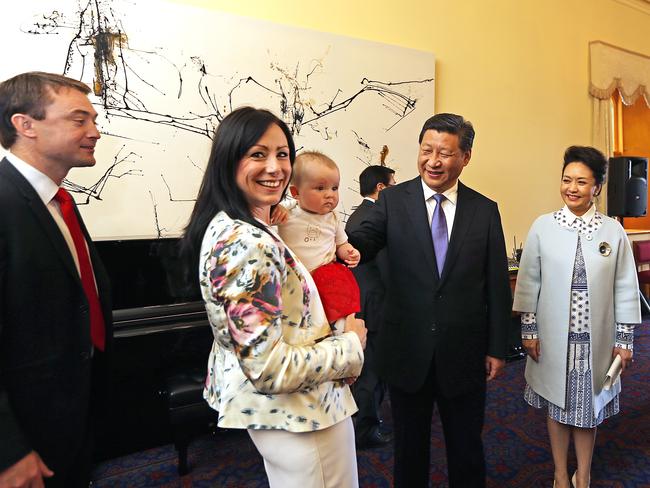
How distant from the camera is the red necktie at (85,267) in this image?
1342 millimetres

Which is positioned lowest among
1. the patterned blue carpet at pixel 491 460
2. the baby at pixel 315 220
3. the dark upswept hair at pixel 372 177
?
the patterned blue carpet at pixel 491 460

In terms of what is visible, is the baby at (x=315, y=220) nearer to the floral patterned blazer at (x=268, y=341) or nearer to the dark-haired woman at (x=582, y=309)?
the floral patterned blazer at (x=268, y=341)

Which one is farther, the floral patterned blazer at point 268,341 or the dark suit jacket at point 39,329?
the dark suit jacket at point 39,329

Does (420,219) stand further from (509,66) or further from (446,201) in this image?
(509,66)

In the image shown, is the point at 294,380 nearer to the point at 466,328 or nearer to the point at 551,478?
the point at 466,328

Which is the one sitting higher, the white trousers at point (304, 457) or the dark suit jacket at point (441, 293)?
the dark suit jacket at point (441, 293)

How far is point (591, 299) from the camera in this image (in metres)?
1.88

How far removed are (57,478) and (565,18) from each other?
5722mm

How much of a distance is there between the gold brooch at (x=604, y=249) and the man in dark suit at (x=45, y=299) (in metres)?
2.03

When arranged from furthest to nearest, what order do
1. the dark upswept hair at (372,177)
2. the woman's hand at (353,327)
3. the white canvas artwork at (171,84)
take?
the dark upswept hair at (372,177) < the white canvas artwork at (171,84) < the woman's hand at (353,327)

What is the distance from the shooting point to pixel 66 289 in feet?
3.85

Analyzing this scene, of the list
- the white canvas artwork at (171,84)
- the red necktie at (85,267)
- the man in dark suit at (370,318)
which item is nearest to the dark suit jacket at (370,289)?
the man in dark suit at (370,318)

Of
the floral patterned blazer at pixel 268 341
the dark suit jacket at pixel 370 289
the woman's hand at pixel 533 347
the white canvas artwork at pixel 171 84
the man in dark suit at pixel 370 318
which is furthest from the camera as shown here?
the dark suit jacket at pixel 370 289

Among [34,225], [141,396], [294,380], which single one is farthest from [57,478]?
[141,396]
